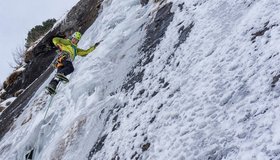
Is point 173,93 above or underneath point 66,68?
underneath

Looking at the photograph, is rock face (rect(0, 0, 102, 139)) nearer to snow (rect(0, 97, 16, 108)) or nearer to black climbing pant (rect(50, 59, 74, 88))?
snow (rect(0, 97, 16, 108))

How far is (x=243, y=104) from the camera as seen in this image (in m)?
4.32

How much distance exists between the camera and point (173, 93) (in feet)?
18.3

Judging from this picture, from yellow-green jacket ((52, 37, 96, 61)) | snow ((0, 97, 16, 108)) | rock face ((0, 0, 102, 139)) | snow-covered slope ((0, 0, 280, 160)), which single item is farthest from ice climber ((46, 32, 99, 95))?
snow ((0, 97, 16, 108))

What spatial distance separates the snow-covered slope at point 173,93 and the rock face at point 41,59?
2.10 m

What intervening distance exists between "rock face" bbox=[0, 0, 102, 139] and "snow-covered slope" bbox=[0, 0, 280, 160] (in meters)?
2.10

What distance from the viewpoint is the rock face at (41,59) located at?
1180 cm

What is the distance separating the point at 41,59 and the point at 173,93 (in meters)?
9.07

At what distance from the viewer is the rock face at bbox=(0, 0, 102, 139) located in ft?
38.7

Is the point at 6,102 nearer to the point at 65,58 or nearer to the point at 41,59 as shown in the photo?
the point at 41,59

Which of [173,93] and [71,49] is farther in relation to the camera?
[71,49]

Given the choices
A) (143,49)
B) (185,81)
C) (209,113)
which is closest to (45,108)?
(143,49)

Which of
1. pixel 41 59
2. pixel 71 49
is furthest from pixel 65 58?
pixel 41 59

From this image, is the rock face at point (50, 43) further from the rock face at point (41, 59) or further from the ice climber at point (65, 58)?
the ice climber at point (65, 58)
